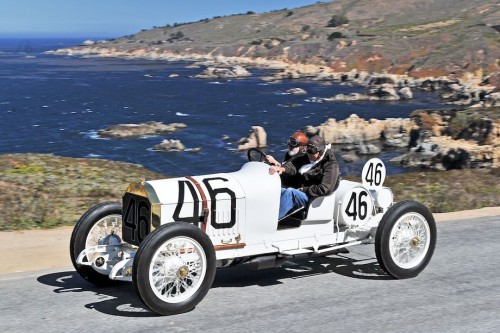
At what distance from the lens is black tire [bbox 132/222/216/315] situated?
267 inches

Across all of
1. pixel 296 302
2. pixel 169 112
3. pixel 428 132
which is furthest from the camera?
pixel 169 112

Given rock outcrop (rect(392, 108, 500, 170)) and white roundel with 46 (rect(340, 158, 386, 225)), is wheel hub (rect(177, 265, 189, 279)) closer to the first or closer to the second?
white roundel with 46 (rect(340, 158, 386, 225))

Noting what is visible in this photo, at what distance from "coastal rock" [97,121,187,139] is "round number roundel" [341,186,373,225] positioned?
6054 centimetres

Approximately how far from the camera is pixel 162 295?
7.02m

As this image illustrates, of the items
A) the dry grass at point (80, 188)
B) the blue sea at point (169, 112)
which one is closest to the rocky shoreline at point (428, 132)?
the blue sea at point (169, 112)

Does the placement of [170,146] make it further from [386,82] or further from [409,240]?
[386,82]

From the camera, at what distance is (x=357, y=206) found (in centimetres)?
891

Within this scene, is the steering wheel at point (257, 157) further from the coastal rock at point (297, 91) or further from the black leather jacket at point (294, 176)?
the coastal rock at point (297, 91)

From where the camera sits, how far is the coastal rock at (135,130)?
6862cm

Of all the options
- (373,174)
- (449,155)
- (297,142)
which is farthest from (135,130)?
(297,142)

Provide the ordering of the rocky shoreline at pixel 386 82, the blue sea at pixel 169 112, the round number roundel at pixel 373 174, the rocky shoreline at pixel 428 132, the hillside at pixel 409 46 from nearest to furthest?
the round number roundel at pixel 373 174 < the rocky shoreline at pixel 428 132 < the blue sea at pixel 169 112 < the rocky shoreline at pixel 386 82 < the hillside at pixel 409 46

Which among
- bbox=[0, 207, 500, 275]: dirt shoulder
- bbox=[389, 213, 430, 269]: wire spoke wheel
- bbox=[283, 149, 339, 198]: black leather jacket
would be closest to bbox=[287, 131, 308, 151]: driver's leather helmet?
bbox=[283, 149, 339, 198]: black leather jacket

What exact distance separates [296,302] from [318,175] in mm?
1952

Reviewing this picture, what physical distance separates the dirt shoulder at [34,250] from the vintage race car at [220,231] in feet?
5.90
